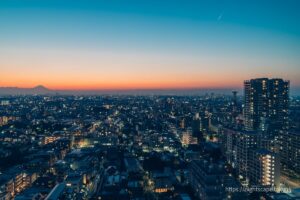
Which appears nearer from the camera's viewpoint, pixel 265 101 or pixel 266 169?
pixel 266 169

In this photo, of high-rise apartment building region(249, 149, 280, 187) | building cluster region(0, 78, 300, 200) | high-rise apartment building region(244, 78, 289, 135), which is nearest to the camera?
building cluster region(0, 78, 300, 200)

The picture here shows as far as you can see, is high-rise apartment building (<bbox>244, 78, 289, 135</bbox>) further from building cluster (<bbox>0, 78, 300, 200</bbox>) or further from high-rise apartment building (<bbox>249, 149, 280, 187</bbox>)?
high-rise apartment building (<bbox>249, 149, 280, 187</bbox>)

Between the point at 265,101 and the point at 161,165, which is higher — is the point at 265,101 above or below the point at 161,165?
above

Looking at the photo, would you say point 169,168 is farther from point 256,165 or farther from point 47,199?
point 47,199

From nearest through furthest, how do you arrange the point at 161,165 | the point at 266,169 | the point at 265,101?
the point at 266,169 < the point at 161,165 < the point at 265,101

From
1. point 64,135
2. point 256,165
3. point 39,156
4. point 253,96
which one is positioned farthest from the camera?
point 253,96

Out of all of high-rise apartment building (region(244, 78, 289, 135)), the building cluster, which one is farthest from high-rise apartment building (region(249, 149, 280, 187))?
high-rise apartment building (region(244, 78, 289, 135))

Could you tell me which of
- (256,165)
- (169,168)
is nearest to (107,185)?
(169,168)

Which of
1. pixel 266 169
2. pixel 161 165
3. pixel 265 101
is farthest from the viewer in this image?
pixel 265 101

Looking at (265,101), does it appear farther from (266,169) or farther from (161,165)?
(161,165)

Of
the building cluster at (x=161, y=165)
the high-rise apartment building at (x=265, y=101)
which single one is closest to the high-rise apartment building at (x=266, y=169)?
the building cluster at (x=161, y=165)

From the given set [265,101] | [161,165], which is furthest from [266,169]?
[265,101]
